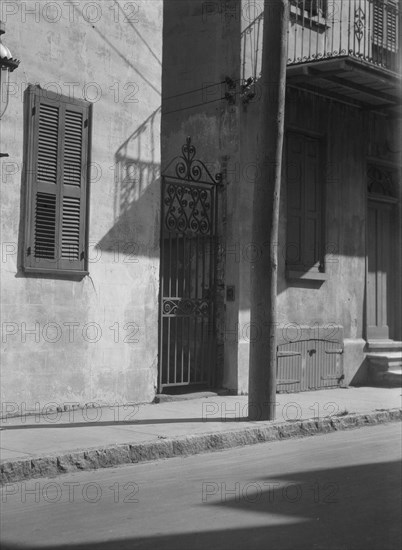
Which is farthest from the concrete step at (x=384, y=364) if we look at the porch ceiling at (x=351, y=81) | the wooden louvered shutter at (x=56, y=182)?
the wooden louvered shutter at (x=56, y=182)

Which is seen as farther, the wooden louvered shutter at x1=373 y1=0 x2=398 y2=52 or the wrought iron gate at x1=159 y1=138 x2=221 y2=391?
the wooden louvered shutter at x1=373 y1=0 x2=398 y2=52

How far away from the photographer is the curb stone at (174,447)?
24.9 feet

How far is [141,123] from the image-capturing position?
11.6 metres

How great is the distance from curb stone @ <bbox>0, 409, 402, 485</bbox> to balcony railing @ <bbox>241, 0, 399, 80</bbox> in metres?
4.98

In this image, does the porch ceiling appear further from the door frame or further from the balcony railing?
the door frame

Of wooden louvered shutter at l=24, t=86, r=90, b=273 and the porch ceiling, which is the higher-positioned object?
the porch ceiling

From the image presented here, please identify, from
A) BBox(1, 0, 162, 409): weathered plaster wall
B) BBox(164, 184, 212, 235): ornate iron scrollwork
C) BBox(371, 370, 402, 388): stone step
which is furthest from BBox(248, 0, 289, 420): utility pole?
BBox(371, 370, 402, 388): stone step

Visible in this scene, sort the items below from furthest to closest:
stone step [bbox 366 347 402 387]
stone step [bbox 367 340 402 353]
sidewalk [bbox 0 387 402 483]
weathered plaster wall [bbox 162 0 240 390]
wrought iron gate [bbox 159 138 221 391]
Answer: stone step [bbox 367 340 402 353]
stone step [bbox 366 347 402 387]
weathered plaster wall [bbox 162 0 240 390]
wrought iron gate [bbox 159 138 221 391]
sidewalk [bbox 0 387 402 483]

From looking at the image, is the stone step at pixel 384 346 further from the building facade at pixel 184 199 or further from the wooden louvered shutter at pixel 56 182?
the wooden louvered shutter at pixel 56 182

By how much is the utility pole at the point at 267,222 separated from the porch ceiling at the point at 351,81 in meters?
2.38

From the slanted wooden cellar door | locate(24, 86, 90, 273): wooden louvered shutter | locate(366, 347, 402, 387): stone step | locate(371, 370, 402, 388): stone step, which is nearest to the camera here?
locate(24, 86, 90, 273): wooden louvered shutter

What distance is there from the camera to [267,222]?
10.3m

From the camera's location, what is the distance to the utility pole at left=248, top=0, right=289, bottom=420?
403 inches

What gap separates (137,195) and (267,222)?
6.58 ft
